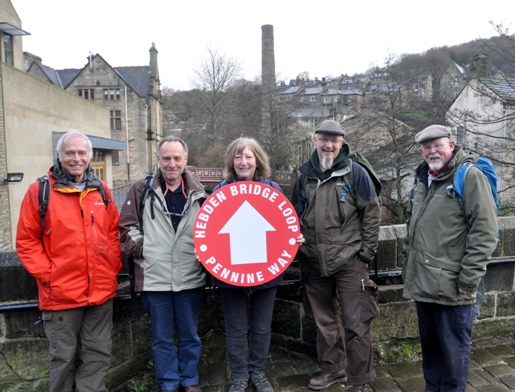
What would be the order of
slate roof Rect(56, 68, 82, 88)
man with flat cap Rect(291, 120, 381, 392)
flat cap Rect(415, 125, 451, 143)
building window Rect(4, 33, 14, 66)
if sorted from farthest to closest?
1. slate roof Rect(56, 68, 82, 88)
2. building window Rect(4, 33, 14, 66)
3. man with flat cap Rect(291, 120, 381, 392)
4. flat cap Rect(415, 125, 451, 143)

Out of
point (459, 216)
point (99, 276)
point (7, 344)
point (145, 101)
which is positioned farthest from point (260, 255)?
point (145, 101)

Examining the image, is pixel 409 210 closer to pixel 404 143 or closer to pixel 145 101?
pixel 404 143

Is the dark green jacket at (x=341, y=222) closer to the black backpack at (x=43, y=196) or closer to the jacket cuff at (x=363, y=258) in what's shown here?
the jacket cuff at (x=363, y=258)

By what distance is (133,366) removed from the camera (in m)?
3.41

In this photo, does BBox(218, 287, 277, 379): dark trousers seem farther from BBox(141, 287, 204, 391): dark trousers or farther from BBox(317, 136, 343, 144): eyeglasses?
BBox(317, 136, 343, 144): eyeglasses

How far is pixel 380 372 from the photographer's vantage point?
3457 mm

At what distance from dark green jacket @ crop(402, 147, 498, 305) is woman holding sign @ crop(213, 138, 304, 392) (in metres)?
0.98

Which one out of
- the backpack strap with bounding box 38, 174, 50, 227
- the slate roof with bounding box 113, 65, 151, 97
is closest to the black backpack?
the backpack strap with bounding box 38, 174, 50, 227

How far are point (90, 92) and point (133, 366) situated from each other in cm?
4741

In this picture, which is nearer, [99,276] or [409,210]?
[99,276]

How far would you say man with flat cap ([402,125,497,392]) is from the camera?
102 inches

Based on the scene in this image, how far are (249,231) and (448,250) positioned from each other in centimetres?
132

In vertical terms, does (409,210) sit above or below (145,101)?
below

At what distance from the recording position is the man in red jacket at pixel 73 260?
8.71 feet
